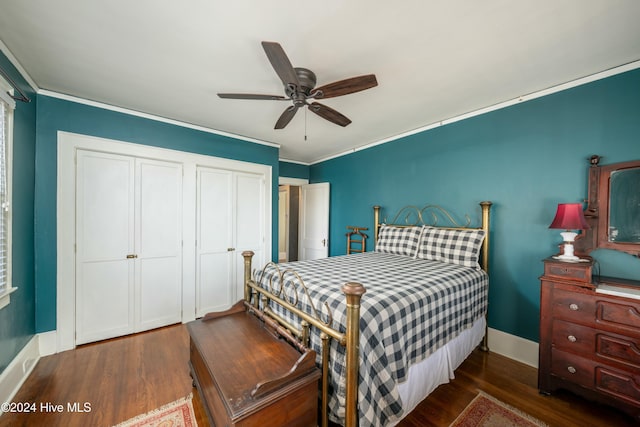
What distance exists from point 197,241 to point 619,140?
14.5 ft

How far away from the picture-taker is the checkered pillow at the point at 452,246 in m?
2.43

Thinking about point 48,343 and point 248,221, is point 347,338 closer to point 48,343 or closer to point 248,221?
point 248,221

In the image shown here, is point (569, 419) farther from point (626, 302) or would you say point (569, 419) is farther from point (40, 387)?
point (40, 387)

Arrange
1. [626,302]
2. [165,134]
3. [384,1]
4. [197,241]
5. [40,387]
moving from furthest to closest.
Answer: [197,241], [165,134], [40,387], [626,302], [384,1]

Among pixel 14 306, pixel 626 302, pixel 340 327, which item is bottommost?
pixel 14 306

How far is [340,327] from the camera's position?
4.44ft

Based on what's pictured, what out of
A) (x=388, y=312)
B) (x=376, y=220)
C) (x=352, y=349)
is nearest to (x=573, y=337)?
(x=388, y=312)

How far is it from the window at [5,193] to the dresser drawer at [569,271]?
13.3ft

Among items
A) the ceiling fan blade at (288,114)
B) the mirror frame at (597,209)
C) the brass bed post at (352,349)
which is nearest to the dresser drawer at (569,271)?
the mirror frame at (597,209)

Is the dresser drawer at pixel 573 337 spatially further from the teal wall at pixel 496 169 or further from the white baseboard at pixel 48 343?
the white baseboard at pixel 48 343

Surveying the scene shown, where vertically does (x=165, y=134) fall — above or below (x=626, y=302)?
above

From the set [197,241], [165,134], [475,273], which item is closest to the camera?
[475,273]

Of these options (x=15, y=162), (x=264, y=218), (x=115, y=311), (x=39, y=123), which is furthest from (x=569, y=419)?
(x=39, y=123)

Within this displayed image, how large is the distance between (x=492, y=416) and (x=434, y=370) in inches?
18.3
